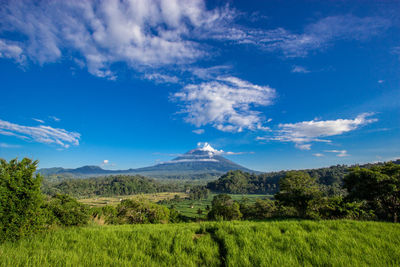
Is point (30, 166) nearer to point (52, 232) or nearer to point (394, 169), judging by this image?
point (52, 232)

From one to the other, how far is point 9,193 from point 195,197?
142m

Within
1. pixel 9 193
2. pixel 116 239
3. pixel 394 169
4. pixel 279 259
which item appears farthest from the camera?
pixel 394 169

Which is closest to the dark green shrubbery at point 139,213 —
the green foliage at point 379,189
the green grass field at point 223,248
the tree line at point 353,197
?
the tree line at point 353,197

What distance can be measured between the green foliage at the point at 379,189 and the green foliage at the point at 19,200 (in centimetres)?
1720

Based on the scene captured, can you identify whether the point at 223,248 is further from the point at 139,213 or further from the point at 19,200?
the point at 139,213

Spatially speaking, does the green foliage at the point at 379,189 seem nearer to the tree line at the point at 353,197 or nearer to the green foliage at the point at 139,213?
the tree line at the point at 353,197

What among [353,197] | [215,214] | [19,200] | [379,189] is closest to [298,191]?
[353,197]

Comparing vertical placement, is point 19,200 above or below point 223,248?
above

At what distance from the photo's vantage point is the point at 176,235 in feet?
13.3

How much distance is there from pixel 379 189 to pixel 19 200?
20.4m

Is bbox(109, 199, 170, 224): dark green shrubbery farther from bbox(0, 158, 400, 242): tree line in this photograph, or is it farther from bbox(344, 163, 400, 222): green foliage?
bbox(344, 163, 400, 222): green foliage

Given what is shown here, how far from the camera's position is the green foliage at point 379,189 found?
11.2 meters

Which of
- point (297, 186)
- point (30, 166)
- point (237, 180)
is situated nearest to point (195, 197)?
point (237, 180)

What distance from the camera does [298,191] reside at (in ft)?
57.7
